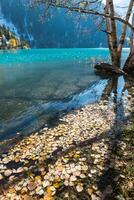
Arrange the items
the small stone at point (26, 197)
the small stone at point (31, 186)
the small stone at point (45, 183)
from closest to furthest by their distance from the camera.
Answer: the small stone at point (26, 197)
the small stone at point (31, 186)
the small stone at point (45, 183)

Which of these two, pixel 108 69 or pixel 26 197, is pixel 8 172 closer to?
pixel 26 197

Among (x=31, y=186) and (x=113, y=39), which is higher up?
(x=113, y=39)

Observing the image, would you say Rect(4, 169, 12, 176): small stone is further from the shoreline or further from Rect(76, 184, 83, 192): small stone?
Rect(76, 184, 83, 192): small stone

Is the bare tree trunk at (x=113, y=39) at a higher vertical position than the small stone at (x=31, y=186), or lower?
higher

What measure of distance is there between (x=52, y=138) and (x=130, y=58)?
2503 centimetres

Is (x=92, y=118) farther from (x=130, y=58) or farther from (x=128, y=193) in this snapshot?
(x=130, y=58)

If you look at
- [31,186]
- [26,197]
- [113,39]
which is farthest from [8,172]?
[113,39]

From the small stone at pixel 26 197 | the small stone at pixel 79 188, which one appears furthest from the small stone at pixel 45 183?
the small stone at pixel 79 188

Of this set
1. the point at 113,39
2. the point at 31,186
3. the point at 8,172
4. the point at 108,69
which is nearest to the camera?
the point at 31,186

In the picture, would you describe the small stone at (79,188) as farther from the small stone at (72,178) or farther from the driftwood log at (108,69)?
the driftwood log at (108,69)

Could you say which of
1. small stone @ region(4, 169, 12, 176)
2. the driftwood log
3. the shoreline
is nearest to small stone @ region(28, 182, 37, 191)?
the shoreline

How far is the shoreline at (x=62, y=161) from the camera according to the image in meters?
7.54

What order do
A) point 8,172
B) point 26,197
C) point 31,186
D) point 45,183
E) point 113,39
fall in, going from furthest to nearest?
point 113,39
point 8,172
point 45,183
point 31,186
point 26,197

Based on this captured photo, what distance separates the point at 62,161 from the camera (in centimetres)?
918
